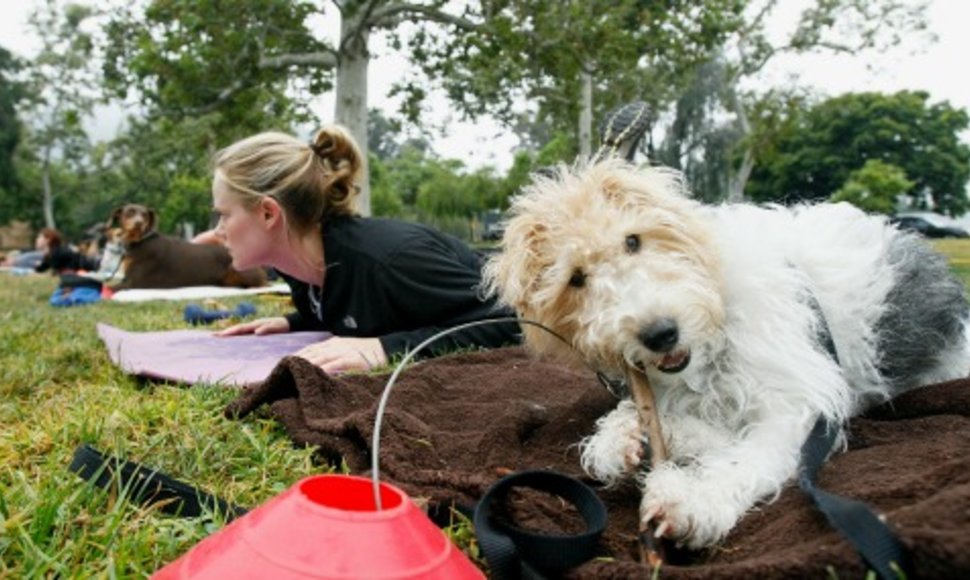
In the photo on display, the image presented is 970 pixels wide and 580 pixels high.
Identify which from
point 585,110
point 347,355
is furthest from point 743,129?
point 347,355

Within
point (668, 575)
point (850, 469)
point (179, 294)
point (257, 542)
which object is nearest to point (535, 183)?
point (850, 469)

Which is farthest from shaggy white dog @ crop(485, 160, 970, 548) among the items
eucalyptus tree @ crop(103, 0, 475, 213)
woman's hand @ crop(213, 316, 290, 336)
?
eucalyptus tree @ crop(103, 0, 475, 213)

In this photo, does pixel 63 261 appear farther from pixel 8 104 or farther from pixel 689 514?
pixel 8 104

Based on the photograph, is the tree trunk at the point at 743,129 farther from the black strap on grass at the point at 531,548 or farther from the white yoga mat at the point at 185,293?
the black strap on grass at the point at 531,548

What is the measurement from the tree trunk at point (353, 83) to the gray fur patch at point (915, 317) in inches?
554

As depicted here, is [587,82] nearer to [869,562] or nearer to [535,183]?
[535,183]

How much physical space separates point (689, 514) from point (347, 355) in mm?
2745

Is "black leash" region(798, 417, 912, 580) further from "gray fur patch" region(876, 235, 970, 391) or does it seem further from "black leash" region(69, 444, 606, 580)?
"gray fur patch" region(876, 235, 970, 391)

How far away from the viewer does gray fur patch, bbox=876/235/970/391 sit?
285 centimetres

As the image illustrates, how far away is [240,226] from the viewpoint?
4.87 m

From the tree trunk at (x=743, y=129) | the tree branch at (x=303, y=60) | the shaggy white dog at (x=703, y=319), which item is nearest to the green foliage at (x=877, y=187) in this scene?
the tree trunk at (x=743, y=129)

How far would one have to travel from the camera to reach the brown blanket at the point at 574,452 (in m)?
1.48

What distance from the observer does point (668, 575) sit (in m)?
1.57

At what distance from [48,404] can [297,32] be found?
14.3 meters
